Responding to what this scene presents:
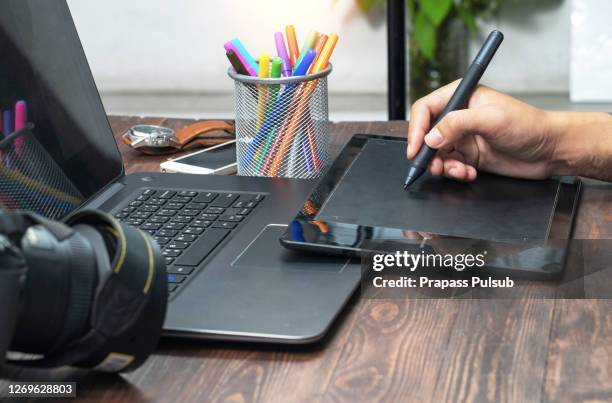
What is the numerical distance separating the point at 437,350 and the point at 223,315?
171 millimetres

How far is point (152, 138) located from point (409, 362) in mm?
626

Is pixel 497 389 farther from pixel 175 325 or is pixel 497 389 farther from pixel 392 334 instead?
pixel 175 325

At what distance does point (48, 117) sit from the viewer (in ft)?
3.21

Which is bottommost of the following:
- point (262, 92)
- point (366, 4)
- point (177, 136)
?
point (366, 4)

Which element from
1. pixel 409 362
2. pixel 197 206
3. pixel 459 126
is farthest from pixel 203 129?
pixel 409 362

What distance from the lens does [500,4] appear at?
8.23 feet

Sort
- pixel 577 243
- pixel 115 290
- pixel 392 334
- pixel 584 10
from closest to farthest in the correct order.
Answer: pixel 115 290 < pixel 392 334 < pixel 577 243 < pixel 584 10

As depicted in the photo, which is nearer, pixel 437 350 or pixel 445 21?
pixel 437 350

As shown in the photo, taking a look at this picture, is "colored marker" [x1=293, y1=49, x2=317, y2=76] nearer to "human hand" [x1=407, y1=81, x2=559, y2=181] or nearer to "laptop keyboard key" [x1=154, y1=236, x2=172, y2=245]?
"human hand" [x1=407, y1=81, x2=559, y2=181]

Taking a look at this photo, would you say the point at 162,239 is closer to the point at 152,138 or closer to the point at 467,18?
the point at 152,138

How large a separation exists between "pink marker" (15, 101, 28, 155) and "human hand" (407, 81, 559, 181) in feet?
1.35

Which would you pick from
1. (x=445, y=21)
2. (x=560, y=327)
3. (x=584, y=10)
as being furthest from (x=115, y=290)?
(x=445, y=21)

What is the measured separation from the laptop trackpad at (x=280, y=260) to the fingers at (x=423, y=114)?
24 centimetres

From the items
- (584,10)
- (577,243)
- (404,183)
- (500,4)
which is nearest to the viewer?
(577,243)
